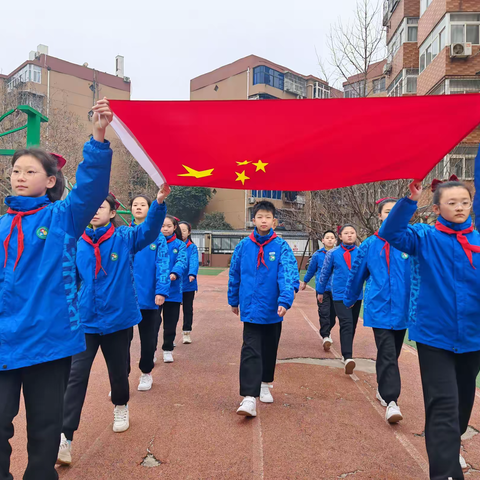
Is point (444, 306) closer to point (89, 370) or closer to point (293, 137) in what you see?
point (293, 137)

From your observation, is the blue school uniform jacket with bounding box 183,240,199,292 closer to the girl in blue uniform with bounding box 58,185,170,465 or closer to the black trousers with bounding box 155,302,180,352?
the black trousers with bounding box 155,302,180,352

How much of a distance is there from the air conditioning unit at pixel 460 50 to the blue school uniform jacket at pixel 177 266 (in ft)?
54.4

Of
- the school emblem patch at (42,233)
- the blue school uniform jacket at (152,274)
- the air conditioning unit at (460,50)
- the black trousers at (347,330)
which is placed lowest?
the black trousers at (347,330)

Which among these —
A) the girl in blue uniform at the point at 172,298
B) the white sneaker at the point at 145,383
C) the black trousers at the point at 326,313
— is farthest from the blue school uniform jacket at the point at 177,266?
the black trousers at the point at 326,313

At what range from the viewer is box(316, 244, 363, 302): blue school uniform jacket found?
20.4 feet

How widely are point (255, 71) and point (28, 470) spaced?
45159mm

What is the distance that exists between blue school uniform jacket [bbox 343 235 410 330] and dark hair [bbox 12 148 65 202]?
118 inches

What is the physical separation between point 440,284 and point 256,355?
79.3 inches

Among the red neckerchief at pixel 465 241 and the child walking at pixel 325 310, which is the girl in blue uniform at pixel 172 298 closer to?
the child walking at pixel 325 310

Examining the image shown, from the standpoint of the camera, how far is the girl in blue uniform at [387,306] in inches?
159

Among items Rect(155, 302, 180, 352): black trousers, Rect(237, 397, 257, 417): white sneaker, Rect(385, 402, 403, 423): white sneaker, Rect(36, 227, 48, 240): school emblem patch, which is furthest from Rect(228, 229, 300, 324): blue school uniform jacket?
Rect(36, 227, 48, 240): school emblem patch

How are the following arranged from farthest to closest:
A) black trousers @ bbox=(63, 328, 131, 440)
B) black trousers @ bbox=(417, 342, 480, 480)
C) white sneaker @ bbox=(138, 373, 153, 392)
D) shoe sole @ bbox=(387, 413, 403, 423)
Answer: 1. white sneaker @ bbox=(138, 373, 153, 392)
2. shoe sole @ bbox=(387, 413, 403, 423)
3. black trousers @ bbox=(63, 328, 131, 440)
4. black trousers @ bbox=(417, 342, 480, 480)

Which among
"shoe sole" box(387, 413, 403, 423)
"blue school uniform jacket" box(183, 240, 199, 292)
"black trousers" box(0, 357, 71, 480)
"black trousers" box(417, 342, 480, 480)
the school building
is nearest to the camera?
"black trousers" box(0, 357, 71, 480)

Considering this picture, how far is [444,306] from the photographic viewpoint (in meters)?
2.64
